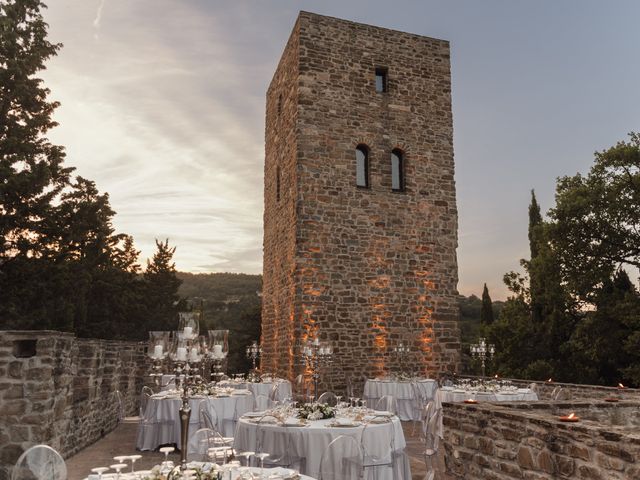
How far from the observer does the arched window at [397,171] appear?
40.3ft

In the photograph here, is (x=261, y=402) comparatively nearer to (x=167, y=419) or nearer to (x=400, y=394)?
(x=167, y=419)

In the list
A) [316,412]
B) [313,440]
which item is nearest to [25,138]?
[316,412]

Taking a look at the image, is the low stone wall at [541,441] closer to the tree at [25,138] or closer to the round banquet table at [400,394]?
the round banquet table at [400,394]

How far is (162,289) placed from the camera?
28.3 m

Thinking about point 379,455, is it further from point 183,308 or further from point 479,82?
point 183,308

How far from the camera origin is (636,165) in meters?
15.1

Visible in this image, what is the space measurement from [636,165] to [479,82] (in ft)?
17.3

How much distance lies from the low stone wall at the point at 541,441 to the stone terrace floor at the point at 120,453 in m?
0.50

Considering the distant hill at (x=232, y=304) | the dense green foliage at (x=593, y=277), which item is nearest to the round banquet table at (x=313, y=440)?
the dense green foliage at (x=593, y=277)

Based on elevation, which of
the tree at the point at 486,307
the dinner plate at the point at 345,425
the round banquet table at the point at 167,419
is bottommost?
the round banquet table at the point at 167,419

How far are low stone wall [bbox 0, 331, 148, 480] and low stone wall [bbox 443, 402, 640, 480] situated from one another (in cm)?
431

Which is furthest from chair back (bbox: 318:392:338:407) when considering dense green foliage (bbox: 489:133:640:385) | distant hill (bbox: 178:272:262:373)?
distant hill (bbox: 178:272:262:373)

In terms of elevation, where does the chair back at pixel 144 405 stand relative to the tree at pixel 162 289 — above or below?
below

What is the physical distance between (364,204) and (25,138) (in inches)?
359
